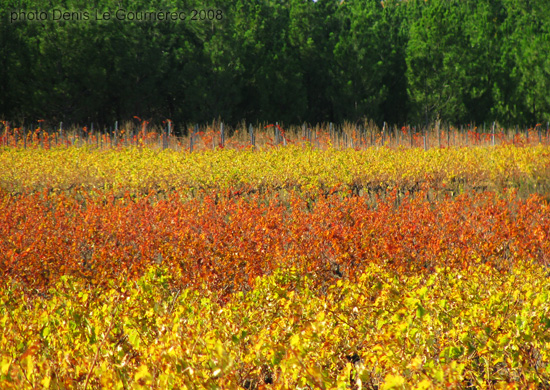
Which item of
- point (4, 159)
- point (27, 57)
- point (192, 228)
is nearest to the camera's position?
point (192, 228)

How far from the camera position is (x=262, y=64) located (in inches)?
886

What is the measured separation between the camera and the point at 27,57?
768 inches

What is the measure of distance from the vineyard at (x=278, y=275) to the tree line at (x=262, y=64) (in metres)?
8.38

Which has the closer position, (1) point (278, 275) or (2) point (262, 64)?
(1) point (278, 275)

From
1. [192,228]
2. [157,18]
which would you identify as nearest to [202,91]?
[157,18]

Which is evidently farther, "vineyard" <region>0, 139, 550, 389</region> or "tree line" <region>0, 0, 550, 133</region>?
"tree line" <region>0, 0, 550, 133</region>

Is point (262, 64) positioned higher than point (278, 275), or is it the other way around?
point (262, 64)

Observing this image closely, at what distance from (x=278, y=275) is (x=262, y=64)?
750 inches

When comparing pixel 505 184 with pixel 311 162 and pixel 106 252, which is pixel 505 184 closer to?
pixel 311 162

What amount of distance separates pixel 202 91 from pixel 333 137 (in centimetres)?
682

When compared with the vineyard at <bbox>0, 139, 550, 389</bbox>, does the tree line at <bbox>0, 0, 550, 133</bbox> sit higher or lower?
higher

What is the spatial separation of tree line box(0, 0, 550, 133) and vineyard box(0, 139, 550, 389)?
8.38 metres

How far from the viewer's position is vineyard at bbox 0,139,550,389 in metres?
2.62

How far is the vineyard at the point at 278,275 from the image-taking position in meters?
2.62
